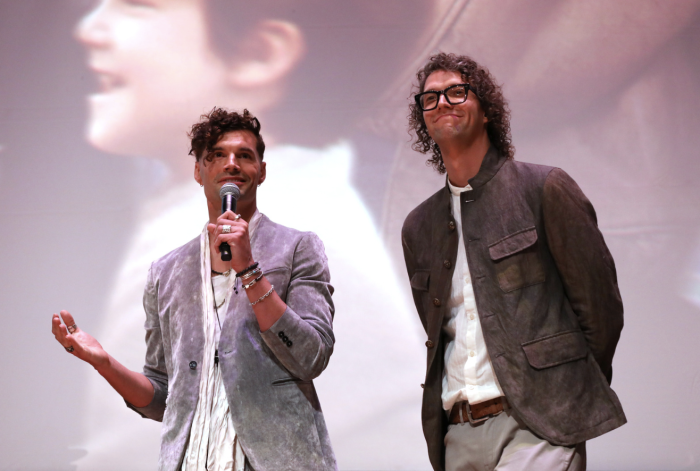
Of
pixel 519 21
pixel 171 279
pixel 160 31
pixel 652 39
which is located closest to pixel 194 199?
pixel 160 31

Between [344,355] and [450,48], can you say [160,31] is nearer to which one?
[450,48]

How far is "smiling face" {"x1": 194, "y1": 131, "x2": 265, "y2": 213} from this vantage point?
→ 228 cm

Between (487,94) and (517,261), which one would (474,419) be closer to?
(517,261)

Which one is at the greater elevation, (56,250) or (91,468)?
(56,250)

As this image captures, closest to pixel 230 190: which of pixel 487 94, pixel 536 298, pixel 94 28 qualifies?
pixel 487 94

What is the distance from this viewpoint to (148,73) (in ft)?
12.5

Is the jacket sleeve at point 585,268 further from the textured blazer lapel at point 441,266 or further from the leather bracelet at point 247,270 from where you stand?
the leather bracelet at point 247,270

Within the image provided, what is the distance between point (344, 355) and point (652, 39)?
92.3 inches

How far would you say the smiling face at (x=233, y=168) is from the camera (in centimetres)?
228

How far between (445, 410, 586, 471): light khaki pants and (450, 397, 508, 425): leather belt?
0.01 metres

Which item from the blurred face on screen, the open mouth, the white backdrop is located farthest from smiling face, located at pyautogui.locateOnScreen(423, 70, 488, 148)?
the open mouth

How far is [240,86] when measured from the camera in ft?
12.4

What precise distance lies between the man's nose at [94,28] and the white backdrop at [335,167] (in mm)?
12

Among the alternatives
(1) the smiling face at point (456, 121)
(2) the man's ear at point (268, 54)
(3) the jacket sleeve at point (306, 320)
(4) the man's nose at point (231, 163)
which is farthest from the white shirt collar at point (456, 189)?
(2) the man's ear at point (268, 54)
